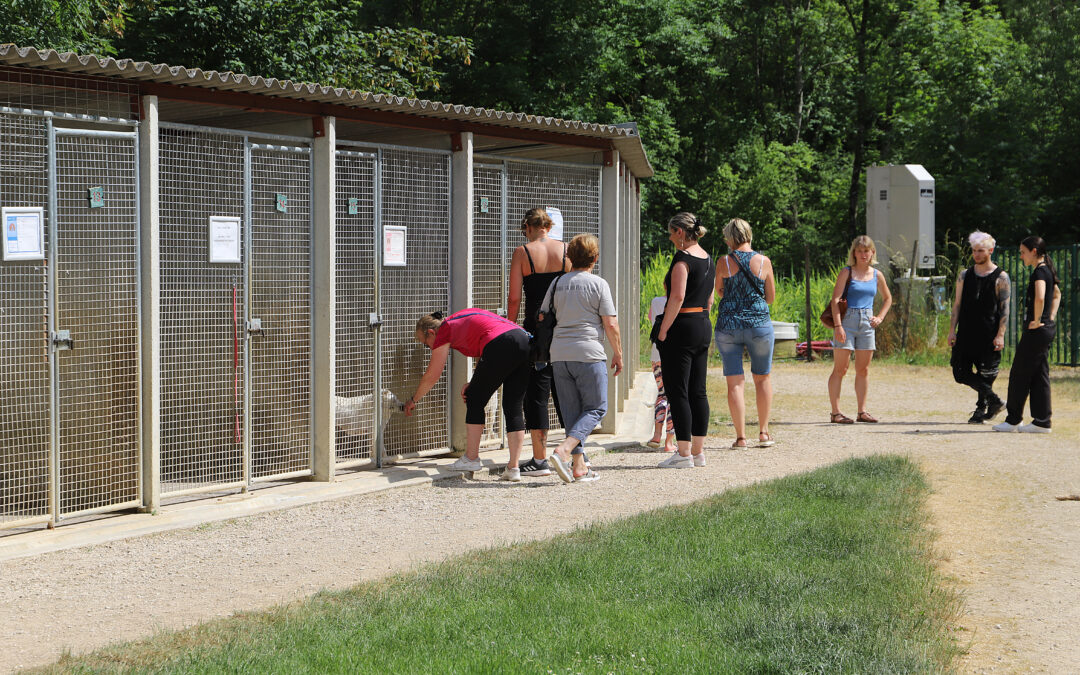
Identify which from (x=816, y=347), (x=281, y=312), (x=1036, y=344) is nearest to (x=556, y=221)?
(x=281, y=312)

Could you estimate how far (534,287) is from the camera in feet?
28.8

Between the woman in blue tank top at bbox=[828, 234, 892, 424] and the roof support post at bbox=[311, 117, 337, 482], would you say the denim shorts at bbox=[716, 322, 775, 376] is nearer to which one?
the woman in blue tank top at bbox=[828, 234, 892, 424]

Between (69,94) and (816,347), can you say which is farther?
(816,347)

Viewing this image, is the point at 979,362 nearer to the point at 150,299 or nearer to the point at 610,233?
the point at 610,233

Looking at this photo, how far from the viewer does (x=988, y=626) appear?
5027mm

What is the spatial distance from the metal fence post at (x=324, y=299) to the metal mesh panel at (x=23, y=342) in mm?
1915

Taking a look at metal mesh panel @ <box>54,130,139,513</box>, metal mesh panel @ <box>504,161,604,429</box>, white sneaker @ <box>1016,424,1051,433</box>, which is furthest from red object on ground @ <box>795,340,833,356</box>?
metal mesh panel @ <box>54,130,139,513</box>

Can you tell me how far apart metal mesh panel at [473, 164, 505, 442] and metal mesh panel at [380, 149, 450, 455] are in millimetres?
372

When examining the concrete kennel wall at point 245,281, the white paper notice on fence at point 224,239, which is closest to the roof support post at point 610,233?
the concrete kennel wall at point 245,281

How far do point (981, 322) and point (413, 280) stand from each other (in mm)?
5660

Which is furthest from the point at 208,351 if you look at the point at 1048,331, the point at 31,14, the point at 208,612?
the point at 31,14

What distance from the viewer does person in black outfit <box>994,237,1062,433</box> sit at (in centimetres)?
1058

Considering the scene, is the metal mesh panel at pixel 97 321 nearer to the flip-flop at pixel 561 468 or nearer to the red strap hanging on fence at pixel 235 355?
the red strap hanging on fence at pixel 235 355

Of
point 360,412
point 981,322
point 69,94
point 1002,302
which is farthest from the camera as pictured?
point 981,322
